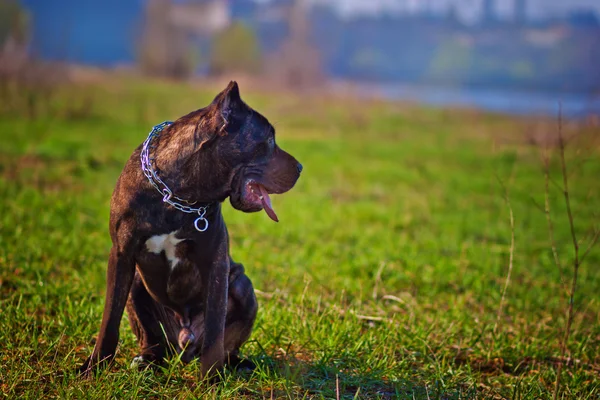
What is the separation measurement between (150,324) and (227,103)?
1.46 m

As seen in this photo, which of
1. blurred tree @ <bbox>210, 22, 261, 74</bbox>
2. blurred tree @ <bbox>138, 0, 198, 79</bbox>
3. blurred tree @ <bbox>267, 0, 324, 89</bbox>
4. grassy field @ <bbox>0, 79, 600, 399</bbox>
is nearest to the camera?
grassy field @ <bbox>0, 79, 600, 399</bbox>

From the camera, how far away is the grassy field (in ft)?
13.3

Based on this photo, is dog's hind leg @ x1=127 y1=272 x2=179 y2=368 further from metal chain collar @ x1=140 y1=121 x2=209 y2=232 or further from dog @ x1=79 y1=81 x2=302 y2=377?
metal chain collar @ x1=140 y1=121 x2=209 y2=232

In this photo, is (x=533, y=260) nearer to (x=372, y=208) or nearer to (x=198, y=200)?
(x=372, y=208)

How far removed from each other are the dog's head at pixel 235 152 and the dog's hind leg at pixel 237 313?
562 mm

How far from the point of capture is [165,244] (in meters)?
3.69

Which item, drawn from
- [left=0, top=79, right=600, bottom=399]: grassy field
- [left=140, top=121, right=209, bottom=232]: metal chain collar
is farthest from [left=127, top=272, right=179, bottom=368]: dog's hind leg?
[left=140, top=121, right=209, bottom=232]: metal chain collar

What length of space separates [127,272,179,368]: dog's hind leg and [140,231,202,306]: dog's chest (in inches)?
6.1

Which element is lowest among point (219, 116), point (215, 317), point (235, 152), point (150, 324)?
point (150, 324)

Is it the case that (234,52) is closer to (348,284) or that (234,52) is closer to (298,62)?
(298,62)

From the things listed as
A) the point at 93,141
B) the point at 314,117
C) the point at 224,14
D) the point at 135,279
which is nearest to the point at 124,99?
the point at 314,117

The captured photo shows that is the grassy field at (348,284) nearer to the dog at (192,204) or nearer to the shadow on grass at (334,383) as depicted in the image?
the shadow on grass at (334,383)

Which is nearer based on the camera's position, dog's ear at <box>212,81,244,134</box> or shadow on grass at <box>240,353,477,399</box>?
dog's ear at <box>212,81,244,134</box>

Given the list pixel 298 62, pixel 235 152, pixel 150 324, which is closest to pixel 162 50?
pixel 298 62
